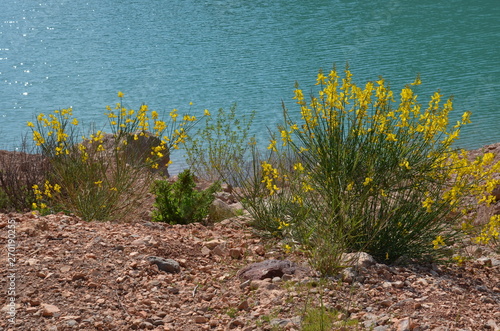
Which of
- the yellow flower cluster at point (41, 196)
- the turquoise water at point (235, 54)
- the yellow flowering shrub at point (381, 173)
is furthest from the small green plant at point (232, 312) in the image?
the turquoise water at point (235, 54)

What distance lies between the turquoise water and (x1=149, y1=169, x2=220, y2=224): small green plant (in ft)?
18.1

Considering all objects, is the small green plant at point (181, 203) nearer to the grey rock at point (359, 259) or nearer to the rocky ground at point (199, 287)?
the rocky ground at point (199, 287)

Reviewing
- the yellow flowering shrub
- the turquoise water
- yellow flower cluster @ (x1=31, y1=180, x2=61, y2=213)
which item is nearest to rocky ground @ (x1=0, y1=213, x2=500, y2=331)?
the yellow flowering shrub

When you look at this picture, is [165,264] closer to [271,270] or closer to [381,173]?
[271,270]

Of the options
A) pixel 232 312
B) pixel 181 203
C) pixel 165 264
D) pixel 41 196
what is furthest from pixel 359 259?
pixel 41 196

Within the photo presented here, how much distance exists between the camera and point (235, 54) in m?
19.0

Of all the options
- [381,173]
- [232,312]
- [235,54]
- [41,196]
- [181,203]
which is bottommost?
[232,312]

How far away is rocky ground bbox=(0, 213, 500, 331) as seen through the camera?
4.13 meters

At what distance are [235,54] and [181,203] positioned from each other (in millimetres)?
12555

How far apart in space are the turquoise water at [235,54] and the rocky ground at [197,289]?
6809 millimetres

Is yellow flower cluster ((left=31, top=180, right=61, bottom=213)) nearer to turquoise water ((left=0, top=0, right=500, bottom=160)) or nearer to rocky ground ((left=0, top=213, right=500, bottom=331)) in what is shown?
rocky ground ((left=0, top=213, right=500, bottom=331))

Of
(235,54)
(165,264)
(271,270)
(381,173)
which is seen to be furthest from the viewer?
(235,54)

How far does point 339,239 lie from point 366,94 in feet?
3.82

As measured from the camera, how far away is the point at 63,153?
6879mm
